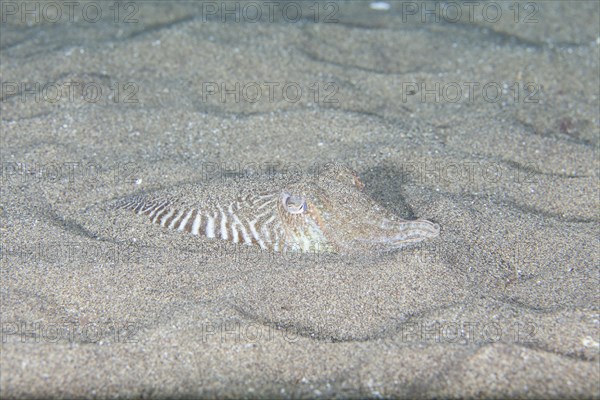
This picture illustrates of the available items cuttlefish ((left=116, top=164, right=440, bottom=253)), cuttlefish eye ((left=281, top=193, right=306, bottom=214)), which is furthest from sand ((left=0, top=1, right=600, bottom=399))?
cuttlefish eye ((left=281, top=193, right=306, bottom=214))

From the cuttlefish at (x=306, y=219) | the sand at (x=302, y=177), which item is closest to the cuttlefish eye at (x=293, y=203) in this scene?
the cuttlefish at (x=306, y=219)

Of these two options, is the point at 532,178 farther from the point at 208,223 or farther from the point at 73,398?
the point at 73,398

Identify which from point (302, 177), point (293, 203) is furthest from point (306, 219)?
point (302, 177)

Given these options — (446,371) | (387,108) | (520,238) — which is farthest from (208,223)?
(387,108)

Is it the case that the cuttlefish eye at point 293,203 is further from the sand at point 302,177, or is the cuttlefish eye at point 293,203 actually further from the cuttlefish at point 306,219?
the sand at point 302,177

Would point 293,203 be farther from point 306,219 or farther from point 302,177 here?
point 302,177

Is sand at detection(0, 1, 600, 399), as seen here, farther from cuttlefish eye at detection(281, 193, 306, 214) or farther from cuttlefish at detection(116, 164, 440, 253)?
cuttlefish eye at detection(281, 193, 306, 214)
